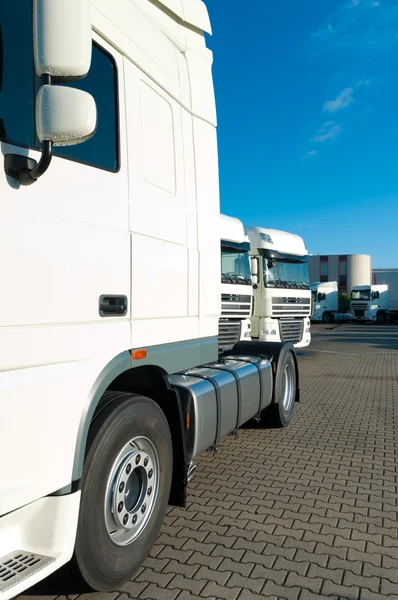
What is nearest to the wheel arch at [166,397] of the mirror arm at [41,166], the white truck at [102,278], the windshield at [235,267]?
the white truck at [102,278]

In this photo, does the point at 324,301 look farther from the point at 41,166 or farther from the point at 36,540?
the point at 41,166

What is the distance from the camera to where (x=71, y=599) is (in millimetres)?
2949

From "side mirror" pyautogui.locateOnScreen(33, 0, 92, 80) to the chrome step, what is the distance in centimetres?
201

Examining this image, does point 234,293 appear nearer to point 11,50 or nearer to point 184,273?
point 184,273

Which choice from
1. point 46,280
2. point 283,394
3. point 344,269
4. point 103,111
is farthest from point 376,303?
point 46,280

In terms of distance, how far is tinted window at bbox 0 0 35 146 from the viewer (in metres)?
2.23

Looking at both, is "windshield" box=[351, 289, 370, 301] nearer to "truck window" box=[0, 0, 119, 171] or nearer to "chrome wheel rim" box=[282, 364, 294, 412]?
"chrome wheel rim" box=[282, 364, 294, 412]

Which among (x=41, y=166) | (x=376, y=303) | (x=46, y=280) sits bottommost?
(x=376, y=303)

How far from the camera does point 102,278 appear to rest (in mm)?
2736

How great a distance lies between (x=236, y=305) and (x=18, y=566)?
28.7 feet

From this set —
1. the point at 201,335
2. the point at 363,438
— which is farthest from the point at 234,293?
the point at 201,335

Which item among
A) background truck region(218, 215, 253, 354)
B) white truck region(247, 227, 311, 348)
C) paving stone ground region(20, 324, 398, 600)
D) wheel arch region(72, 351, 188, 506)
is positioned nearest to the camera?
paving stone ground region(20, 324, 398, 600)

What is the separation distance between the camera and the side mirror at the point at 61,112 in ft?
6.81

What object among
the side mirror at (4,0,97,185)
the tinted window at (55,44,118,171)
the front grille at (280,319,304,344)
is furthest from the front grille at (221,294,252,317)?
the side mirror at (4,0,97,185)
